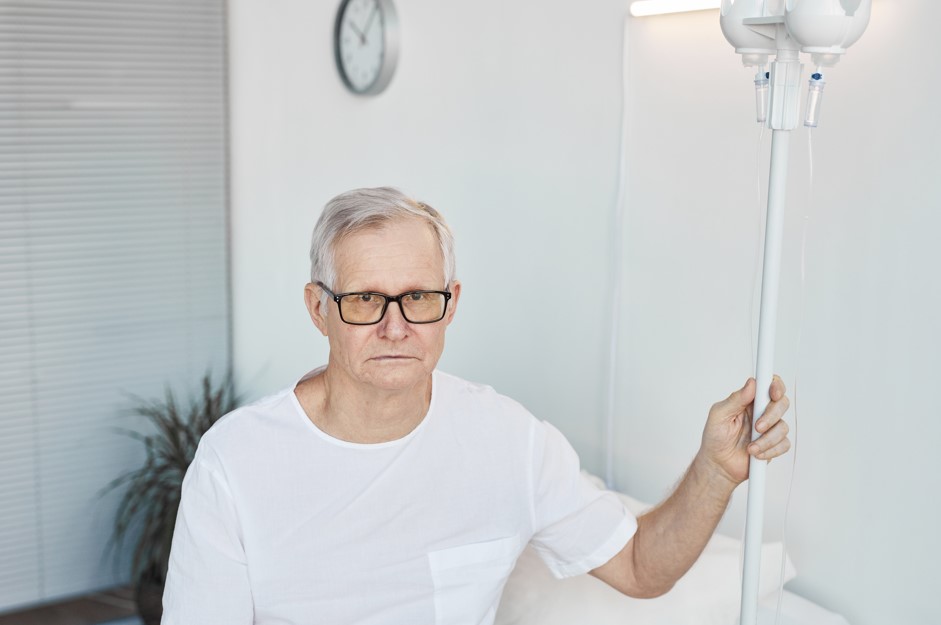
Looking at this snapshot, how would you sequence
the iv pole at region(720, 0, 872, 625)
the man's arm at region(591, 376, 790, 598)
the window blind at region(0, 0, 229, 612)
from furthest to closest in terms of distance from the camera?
the window blind at region(0, 0, 229, 612) → the man's arm at region(591, 376, 790, 598) → the iv pole at region(720, 0, 872, 625)

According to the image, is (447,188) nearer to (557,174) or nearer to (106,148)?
(557,174)

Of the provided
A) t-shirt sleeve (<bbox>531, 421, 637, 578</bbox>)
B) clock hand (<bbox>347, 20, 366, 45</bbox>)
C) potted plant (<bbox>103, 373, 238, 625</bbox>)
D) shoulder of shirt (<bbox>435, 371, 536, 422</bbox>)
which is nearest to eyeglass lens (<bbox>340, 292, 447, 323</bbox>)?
shoulder of shirt (<bbox>435, 371, 536, 422</bbox>)

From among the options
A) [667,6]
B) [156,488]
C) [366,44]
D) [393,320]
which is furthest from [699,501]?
[156,488]

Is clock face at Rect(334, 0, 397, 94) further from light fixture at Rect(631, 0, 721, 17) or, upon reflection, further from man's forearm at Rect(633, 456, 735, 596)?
man's forearm at Rect(633, 456, 735, 596)

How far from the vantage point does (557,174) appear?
2.14 meters

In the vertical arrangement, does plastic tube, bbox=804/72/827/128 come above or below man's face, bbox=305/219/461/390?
above

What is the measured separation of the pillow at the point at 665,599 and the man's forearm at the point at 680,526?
0.36ft

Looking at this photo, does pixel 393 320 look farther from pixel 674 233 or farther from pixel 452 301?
pixel 674 233

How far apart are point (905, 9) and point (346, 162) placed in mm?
1762

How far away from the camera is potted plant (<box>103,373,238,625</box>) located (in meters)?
3.01

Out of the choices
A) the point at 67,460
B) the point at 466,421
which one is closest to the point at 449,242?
the point at 466,421

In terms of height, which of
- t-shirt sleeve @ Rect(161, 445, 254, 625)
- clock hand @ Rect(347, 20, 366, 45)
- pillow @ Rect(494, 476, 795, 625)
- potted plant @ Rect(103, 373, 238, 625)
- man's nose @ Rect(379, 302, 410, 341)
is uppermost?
clock hand @ Rect(347, 20, 366, 45)

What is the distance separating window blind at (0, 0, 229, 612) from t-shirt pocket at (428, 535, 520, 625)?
1.97 metres

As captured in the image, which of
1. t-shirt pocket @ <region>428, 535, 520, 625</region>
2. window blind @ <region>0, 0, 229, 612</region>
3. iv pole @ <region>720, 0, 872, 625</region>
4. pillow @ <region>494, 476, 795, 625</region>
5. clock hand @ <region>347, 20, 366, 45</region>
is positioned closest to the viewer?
A: iv pole @ <region>720, 0, 872, 625</region>
